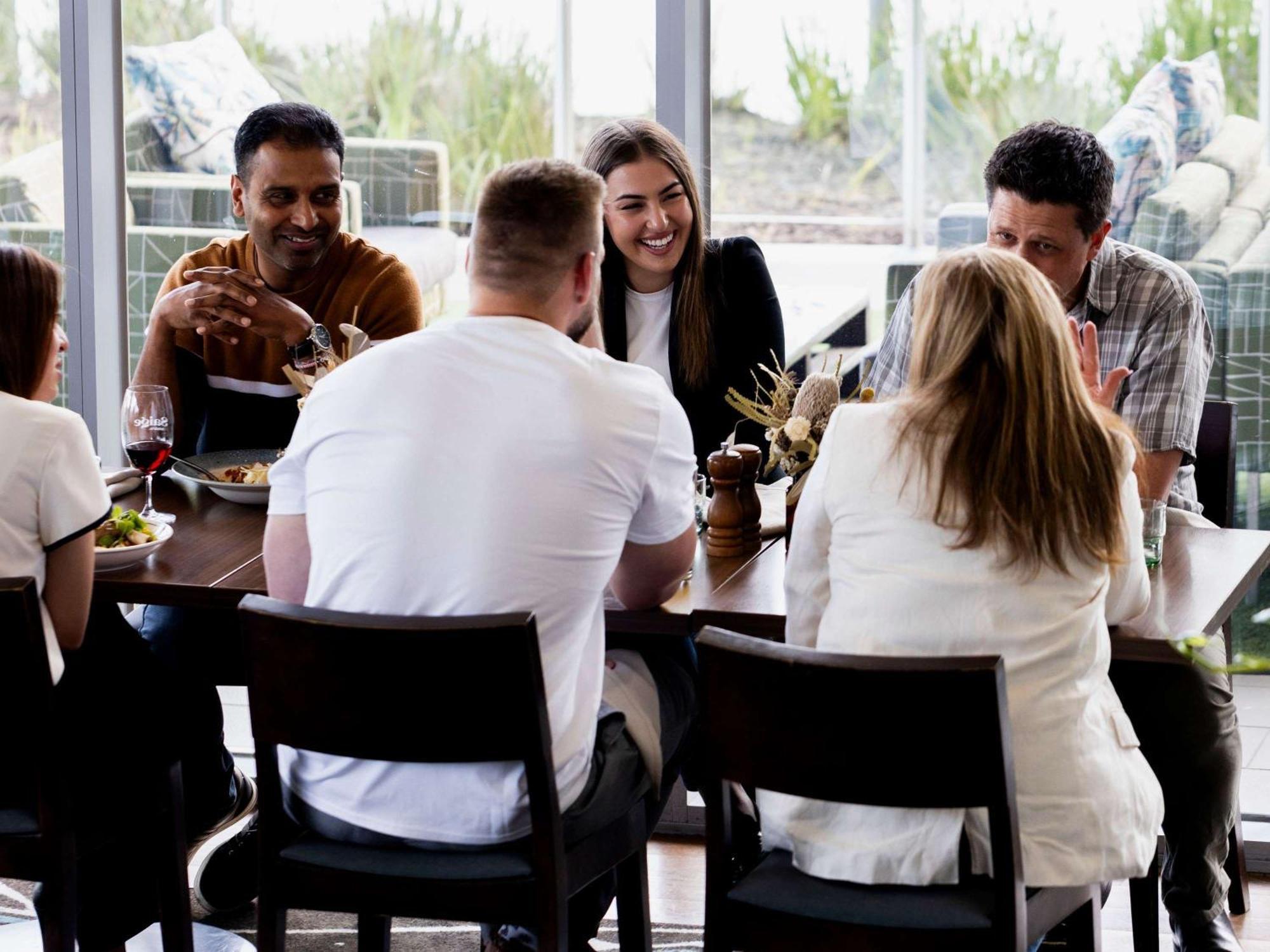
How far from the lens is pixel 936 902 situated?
5.72 ft

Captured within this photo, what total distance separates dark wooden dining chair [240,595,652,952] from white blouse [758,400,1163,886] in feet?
0.97

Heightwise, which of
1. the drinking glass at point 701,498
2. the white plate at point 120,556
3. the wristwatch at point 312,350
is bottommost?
the white plate at point 120,556

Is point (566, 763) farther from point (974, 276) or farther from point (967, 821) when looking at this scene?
point (974, 276)

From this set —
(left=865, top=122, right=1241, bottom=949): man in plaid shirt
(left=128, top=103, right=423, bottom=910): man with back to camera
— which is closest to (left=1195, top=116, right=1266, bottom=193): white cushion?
(left=865, top=122, right=1241, bottom=949): man in plaid shirt

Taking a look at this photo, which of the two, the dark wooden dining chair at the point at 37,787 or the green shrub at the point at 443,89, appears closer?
the dark wooden dining chair at the point at 37,787

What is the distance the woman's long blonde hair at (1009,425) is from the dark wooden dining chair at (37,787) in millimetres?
1083

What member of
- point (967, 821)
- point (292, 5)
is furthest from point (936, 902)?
point (292, 5)

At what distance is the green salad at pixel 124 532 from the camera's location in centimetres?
235

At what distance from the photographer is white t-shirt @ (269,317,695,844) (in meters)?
1.79

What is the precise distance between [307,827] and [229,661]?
1.02 m

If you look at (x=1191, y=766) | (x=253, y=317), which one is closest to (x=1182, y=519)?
(x=1191, y=766)

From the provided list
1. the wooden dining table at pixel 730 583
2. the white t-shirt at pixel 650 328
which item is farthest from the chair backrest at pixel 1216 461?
the white t-shirt at pixel 650 328

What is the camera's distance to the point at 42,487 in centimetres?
204

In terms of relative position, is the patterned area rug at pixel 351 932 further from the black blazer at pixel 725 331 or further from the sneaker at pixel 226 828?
the black blazer at pixel 725 331
